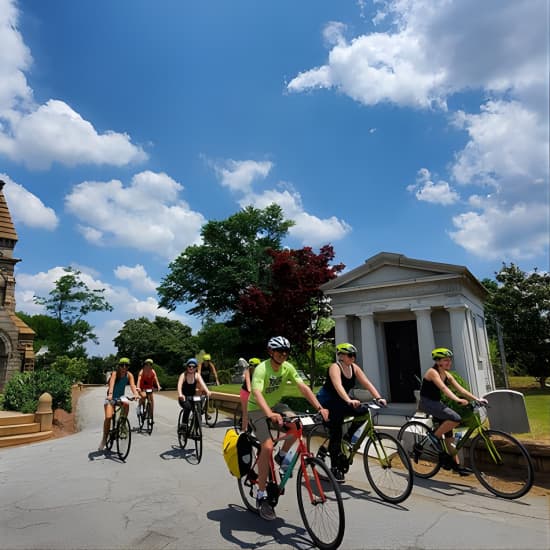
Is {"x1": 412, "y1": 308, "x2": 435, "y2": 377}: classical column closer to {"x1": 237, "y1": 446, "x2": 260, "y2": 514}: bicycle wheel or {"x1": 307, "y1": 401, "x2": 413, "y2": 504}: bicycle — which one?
{"x1": 307, "y1": 401, "x2": 413, "y2": 504}: bicycle

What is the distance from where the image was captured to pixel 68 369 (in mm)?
27781

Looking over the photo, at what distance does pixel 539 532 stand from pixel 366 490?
2233 millimetres

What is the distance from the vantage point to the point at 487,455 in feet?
20.1

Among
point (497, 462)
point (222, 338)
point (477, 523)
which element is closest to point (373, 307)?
point (497, 462)

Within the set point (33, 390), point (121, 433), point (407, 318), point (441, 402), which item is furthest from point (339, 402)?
point (33, 390)

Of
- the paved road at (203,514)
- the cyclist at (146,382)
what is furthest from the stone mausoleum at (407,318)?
the cyclist at (146,382)

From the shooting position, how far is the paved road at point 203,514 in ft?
13.3

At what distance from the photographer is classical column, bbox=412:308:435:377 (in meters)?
12.1

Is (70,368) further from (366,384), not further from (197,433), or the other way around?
(366,384)

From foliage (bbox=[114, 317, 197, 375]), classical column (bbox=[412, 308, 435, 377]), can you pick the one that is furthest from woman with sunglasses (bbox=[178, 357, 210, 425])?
foliage (bbox=[114, 317, 197, 375])

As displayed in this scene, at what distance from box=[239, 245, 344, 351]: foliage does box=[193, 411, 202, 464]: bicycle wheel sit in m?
5.92

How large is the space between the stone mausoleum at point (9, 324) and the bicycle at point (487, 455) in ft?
76.5

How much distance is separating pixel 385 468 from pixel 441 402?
4.84 ft

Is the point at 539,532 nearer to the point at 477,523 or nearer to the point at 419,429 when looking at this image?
the point at 477,523
